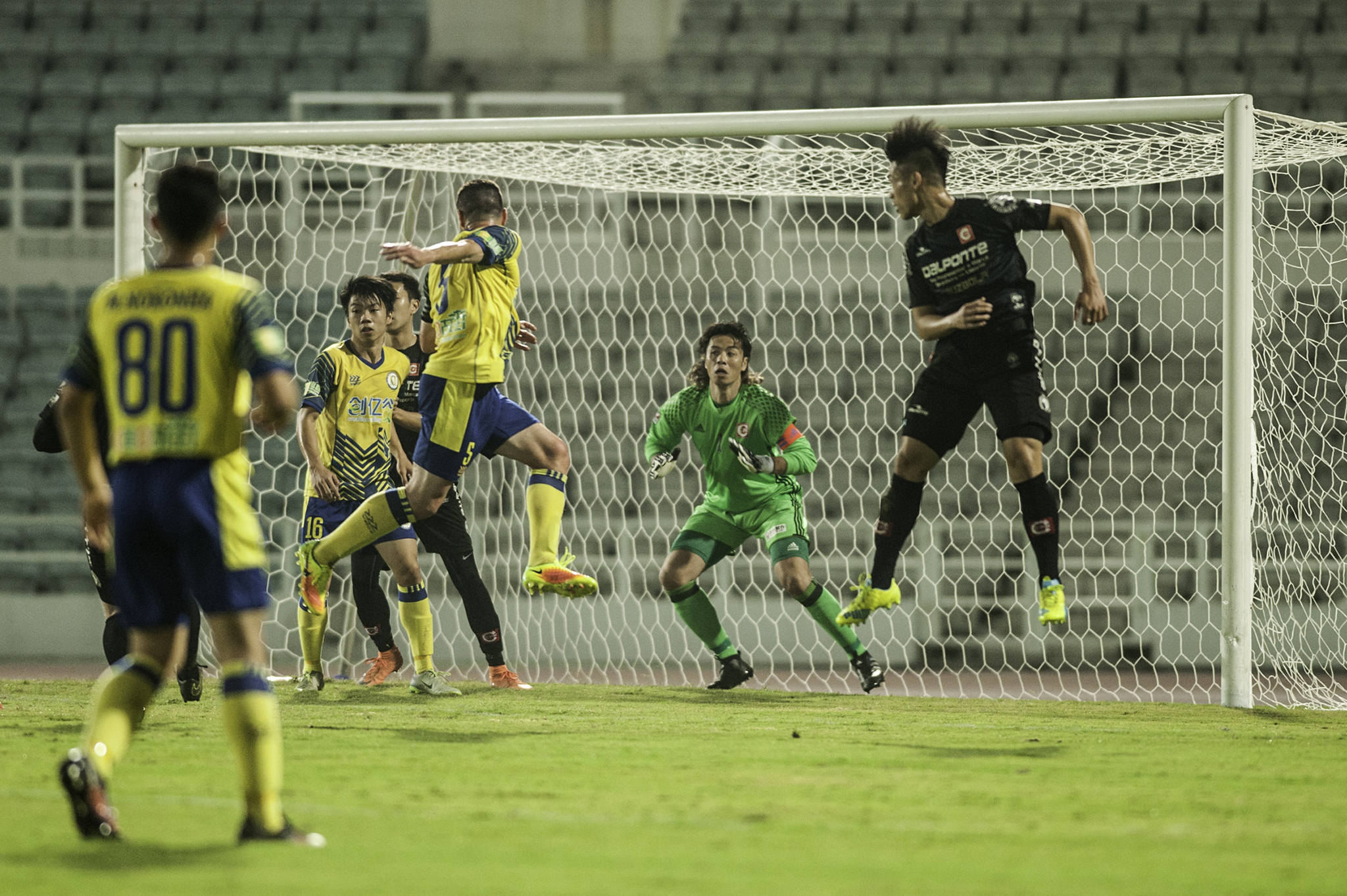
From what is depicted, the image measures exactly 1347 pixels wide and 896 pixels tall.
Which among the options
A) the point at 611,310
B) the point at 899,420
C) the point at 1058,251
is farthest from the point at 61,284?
the point at 1058,251

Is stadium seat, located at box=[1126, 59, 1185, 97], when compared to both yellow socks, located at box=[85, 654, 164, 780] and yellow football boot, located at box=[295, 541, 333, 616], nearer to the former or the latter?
yellow football boot, located at box=[295, 541, 333, 616]

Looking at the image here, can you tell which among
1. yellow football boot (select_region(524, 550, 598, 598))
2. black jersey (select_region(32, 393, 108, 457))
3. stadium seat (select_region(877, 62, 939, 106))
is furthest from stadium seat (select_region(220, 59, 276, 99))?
yellow football boot (select_region(524, 550, 598, 598))

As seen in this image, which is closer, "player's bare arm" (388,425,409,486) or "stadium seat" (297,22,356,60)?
"player's bare arm" (388,425,409,486)

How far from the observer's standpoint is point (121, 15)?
13.8 metres

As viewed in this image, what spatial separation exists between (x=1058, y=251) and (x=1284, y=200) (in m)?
1.57

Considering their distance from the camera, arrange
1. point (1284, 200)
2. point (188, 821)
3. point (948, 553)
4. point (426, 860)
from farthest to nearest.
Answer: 1. point (1284, 200)
2. point (948, 553)
3. point (188, 821)
4. point (426, 860)

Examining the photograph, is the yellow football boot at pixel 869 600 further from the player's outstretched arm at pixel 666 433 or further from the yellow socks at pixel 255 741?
the yellow socks at pixel 255 741

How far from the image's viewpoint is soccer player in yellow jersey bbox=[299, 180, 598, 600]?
572 centimetres

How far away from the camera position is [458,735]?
4945mm

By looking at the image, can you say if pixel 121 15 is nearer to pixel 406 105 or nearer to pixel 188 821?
pixel 406 105

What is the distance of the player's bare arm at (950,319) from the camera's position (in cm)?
A: 507

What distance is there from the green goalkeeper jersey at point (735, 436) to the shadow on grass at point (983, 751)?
231cm

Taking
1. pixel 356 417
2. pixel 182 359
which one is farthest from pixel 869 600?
pixel 182 359

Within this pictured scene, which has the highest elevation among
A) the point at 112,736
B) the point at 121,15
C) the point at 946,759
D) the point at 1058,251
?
the point at 121,15
